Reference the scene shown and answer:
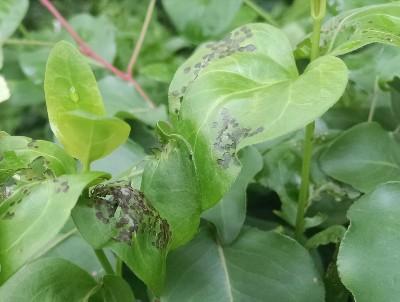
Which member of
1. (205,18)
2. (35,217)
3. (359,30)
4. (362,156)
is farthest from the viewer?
(205,18)

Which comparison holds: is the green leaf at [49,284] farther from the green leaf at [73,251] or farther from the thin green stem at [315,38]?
the thin green stem at [315,38]

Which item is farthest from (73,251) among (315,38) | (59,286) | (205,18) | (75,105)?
(205,18)

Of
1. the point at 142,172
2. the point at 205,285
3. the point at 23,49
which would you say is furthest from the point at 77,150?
the point at 23,49

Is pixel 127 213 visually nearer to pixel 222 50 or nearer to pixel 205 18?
pixel 222 50

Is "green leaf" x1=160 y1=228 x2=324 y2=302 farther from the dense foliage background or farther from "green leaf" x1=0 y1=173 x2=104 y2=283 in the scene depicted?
"green leaf" x1=0 y1=173 x2=104 y2=283

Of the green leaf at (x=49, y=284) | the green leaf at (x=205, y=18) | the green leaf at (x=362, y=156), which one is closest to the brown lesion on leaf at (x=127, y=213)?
the green leaf at (x=49, y=284)

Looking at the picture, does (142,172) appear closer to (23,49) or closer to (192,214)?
(192,214)
